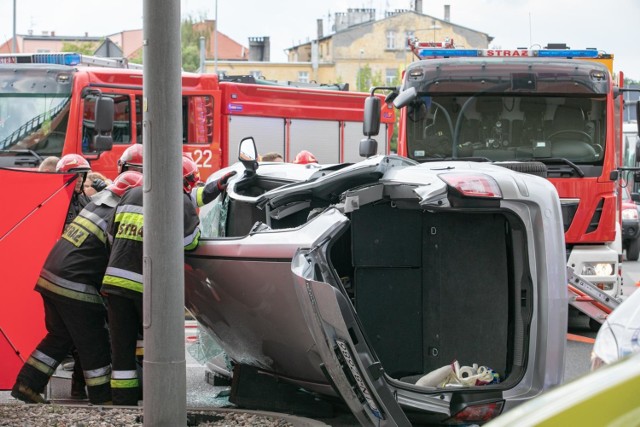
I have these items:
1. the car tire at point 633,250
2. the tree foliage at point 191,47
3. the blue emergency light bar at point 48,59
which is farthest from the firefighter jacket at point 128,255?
the tree foliage at point 191,47

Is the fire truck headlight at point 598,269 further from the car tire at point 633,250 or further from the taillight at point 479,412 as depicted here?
the car tire at point 633,250

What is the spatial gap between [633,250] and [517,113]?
12.1 meters

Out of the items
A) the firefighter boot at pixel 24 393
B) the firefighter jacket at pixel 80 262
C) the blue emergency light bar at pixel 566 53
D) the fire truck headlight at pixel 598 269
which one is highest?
the blue emergency light bar at pixel 566 53

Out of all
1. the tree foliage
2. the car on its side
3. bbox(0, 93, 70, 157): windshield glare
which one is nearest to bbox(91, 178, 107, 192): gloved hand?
bbox(0, 93, 70, 157): windshield glare

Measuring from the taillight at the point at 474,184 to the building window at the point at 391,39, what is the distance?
280ft

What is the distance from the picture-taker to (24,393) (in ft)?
24.7

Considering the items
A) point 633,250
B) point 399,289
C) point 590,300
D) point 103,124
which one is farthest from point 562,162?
point 633,250

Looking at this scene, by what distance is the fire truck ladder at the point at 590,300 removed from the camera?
8.92m

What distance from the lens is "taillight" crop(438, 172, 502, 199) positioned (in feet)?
19.7

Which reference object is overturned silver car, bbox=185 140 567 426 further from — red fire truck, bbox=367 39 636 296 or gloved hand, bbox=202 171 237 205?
red fire truck, bbox=367 39 636 296

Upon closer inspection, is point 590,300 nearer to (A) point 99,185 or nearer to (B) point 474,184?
(B) point 474,184

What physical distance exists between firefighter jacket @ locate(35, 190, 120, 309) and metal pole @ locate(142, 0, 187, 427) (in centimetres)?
160

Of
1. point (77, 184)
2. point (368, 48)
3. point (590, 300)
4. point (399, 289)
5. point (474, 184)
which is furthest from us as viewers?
point (368, 48)

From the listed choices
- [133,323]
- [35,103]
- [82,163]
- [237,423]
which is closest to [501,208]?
[237,423]
